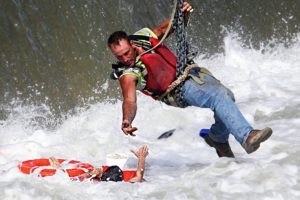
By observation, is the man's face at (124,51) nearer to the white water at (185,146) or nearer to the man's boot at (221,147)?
the white water at (185,146)

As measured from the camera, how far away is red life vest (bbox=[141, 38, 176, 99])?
17.8 feet

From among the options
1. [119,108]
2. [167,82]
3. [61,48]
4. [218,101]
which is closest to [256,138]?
[218,101]

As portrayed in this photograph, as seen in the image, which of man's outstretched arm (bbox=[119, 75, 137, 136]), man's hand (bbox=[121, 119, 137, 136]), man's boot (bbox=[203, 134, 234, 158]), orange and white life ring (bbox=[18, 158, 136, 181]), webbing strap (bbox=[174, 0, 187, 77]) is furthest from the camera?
man's boot (bbox=[203, 134, 234, 158])

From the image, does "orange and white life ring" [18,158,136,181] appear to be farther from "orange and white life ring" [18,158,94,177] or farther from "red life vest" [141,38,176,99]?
"red life vest" [141,38,176,99]

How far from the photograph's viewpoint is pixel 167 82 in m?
5.50

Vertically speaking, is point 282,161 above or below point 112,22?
below

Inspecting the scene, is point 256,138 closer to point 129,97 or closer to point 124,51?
point 129,97

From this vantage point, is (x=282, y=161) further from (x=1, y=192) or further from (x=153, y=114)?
(x=153, y=114)

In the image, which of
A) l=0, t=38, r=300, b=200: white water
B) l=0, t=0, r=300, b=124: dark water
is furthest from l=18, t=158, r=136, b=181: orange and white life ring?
l=0, t=0, r=300, b=124: dark water

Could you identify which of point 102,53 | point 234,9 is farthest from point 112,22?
point 234,9

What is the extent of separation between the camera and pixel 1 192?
517 centimetres

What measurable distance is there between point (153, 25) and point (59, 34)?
2.17 meters

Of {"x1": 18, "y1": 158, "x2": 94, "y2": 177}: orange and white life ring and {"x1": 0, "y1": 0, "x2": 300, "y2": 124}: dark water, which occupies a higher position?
{"x1": 0, "y1": 0, "x2": 300, "y2": 124}: dark water

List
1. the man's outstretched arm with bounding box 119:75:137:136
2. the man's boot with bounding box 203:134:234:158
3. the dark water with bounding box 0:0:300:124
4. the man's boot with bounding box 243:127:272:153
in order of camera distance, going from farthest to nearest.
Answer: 1. the dark water with bounding box 0:0:300:124
2. the man's boot with bounding box 203:134:234:158
3. the man's boot with bounding box 243:127:272:153
4. the man's outstretched arm with bounding box 119:75:137:136
